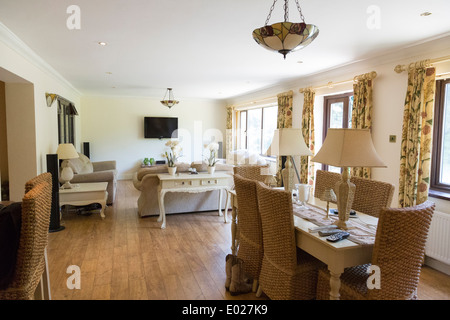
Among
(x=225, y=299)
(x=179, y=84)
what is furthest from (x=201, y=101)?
(x=225, y=299)

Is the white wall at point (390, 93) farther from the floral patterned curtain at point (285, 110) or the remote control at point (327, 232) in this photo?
the remote control at point (327, 232)

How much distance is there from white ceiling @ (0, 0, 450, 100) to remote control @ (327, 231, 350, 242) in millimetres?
1837

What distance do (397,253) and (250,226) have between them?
122cm

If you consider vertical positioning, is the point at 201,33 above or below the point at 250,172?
above

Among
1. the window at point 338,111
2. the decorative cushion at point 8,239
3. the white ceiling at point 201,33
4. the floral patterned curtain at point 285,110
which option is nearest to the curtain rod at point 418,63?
the white ceiling at point 201,33

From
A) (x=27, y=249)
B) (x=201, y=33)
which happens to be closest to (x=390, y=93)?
(x=201, y=33)

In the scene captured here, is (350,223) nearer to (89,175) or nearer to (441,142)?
(441,142)

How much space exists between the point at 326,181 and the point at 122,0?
8.54 feet

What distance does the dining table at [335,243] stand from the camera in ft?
5.94

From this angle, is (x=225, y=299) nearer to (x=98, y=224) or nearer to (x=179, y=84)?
(x=98, y=224)

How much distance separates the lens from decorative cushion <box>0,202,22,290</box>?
1460mm

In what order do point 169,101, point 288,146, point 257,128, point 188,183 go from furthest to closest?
point 257,128, point 169,101, point 188,183, point 288,146

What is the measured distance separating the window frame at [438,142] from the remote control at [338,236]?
2.14 meters

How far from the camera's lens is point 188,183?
4.54 metres
